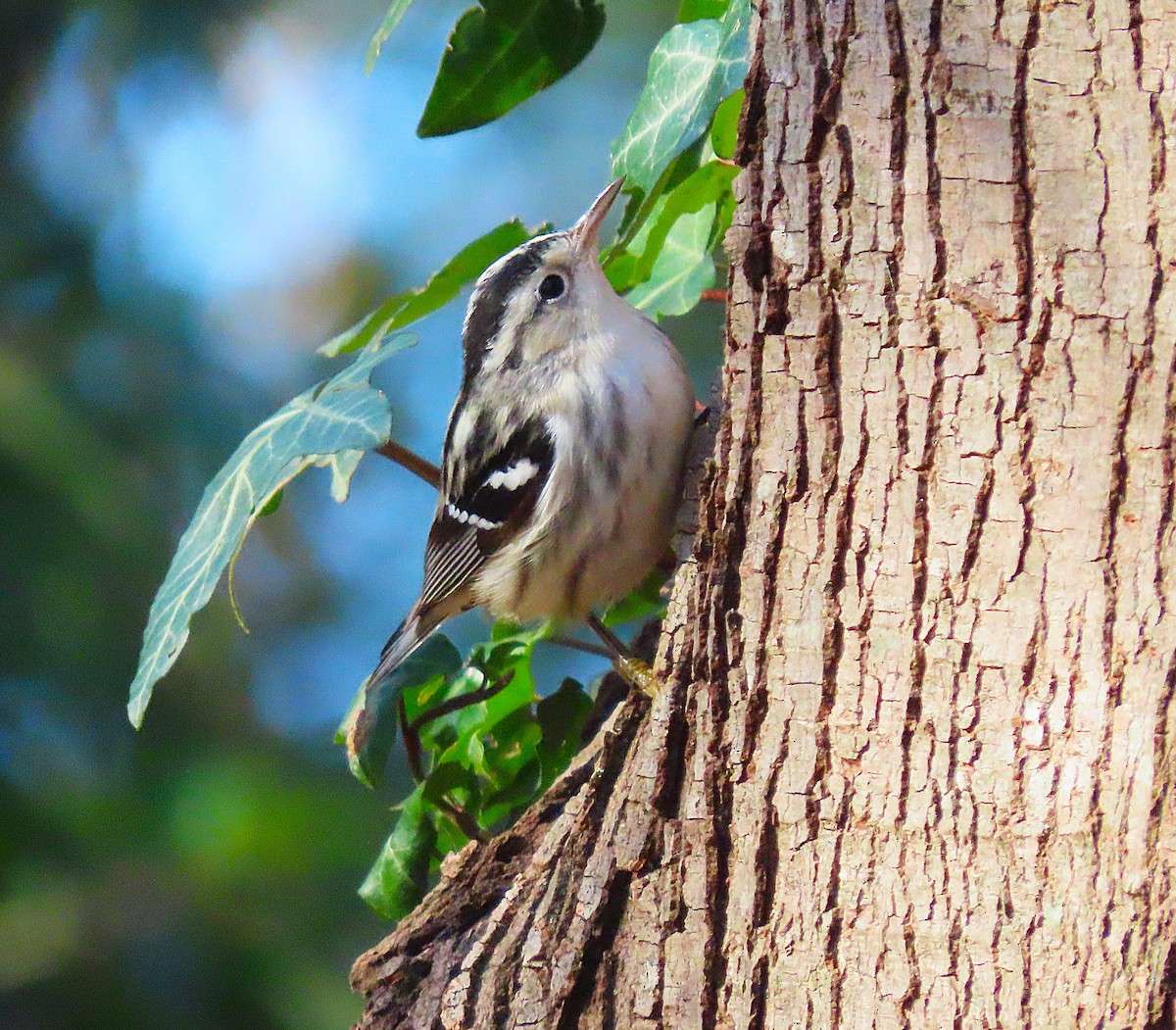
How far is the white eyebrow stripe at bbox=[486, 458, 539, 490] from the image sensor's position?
227 centimetres

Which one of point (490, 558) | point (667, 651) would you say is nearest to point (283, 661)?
point (490, 558)

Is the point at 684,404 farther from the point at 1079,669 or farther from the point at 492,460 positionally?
the point at 1079,669

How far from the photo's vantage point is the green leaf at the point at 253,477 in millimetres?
1659

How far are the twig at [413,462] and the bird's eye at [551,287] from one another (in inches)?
16.1

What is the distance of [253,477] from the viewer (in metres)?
1.83

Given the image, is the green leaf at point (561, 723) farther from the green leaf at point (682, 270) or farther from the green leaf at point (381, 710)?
the green leaf at point (682, 270)

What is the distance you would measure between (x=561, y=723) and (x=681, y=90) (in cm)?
107

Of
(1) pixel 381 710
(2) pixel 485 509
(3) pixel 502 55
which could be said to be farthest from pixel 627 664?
(3) pixel 502 55

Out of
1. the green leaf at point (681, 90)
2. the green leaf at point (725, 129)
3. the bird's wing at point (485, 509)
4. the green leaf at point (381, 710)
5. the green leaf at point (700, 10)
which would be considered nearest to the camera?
the green leaf at point (681, 90)

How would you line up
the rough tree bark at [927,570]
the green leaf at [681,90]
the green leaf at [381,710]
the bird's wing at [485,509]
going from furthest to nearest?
1. the bird's wing at [485,509]
2. the green leaf at [381,710]
3. the green leaf at [681,90]
4. the rough tree bark at [927,570]

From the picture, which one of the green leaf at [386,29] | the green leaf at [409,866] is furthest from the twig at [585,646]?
the green leaf at [386,29]

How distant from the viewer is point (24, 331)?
422cm

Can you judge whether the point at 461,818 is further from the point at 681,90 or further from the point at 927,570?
the point at 681,90

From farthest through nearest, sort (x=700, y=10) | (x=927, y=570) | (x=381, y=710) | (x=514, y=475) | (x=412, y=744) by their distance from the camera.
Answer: (x=514, y=475), (x=412, y=744), (x=381, y=710), (x=700, y=10), (x=927, y=570)
